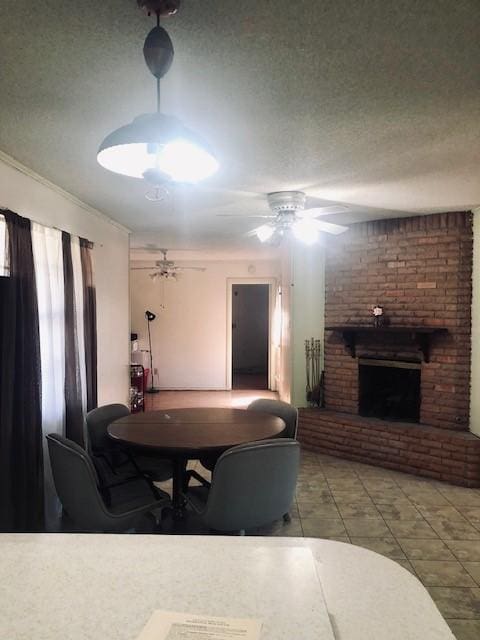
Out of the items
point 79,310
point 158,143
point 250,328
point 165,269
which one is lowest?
point 250,328

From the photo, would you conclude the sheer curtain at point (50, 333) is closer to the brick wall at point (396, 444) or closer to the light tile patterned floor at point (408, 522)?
the light tile patterned floor at point (408, 522)

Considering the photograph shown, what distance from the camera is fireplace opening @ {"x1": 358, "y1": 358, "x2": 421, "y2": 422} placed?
447 cm

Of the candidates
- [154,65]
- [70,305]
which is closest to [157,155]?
[154,65]

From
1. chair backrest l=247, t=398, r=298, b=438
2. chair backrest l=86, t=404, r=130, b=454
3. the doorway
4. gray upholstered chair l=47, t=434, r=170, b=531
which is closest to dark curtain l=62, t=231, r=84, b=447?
chair backrest l=86, t=404, r=130, b=454

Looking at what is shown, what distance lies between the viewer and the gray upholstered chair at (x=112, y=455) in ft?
9.51

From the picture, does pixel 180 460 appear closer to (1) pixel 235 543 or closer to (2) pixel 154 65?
(1) pixel 235 543

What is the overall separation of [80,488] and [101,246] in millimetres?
2572

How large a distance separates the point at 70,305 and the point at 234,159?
5.22 feet

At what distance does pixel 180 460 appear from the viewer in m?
2.62

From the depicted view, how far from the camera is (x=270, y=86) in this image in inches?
67.8

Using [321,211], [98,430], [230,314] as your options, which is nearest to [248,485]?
[98,430]

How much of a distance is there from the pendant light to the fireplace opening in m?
3.49

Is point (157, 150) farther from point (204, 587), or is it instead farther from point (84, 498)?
point (84, 498)

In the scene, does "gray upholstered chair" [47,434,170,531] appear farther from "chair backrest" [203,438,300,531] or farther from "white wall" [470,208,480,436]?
"white wall" [470,208,480,436]
